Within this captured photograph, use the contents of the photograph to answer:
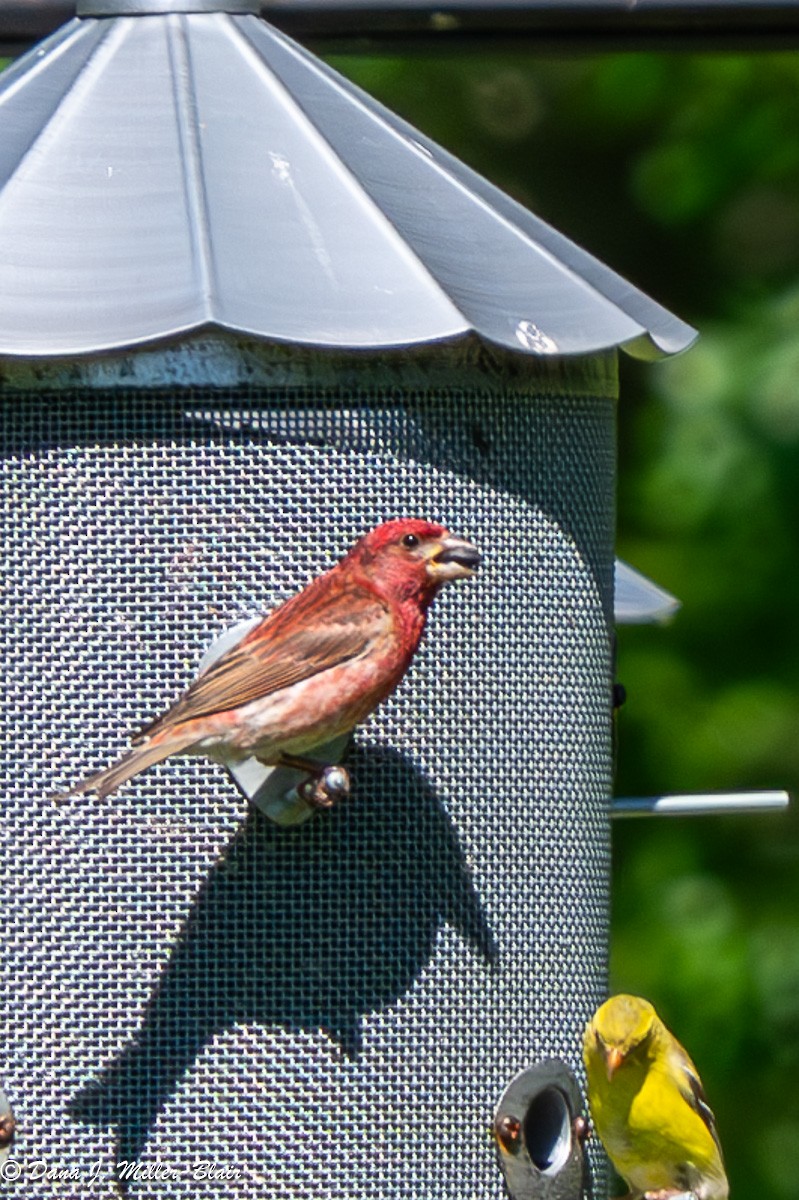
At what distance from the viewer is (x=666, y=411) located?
33.0ft

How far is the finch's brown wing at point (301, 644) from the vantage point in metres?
4.38

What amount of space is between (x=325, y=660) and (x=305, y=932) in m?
0.58

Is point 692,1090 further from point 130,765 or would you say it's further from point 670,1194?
point 130,765

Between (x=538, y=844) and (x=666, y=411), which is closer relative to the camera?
(x=538, y=844)

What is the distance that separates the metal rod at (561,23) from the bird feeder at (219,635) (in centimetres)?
44

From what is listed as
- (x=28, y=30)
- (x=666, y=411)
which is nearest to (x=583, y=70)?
(x=666, y=411)

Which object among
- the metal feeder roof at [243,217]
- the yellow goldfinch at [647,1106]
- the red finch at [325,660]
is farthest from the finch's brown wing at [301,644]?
the yellow goldfinch at [647,1106]

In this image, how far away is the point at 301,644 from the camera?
4.41 meters

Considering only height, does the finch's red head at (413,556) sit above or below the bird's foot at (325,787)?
above

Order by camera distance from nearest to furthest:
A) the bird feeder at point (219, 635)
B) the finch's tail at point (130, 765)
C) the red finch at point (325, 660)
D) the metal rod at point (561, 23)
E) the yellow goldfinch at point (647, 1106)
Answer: the finch's tail at point (130, 765) → the red finch at point (325, 660) → the bird feeder at point (219, 635) → the metal rod at point (561, 23) → the yellow goldfinch at point (647, 1106)

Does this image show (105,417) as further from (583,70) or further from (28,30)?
(583,70)

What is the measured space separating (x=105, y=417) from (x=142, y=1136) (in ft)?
4.56

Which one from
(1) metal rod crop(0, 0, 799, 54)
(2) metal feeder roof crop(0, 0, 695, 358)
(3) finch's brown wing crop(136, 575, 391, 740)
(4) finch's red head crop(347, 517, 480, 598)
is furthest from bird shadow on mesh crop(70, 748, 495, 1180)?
(1) metal rod crop(0, 0, 799, 54)

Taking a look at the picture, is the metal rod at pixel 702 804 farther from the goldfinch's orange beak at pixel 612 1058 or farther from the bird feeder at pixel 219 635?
the bird feeder at pixel 219 635
